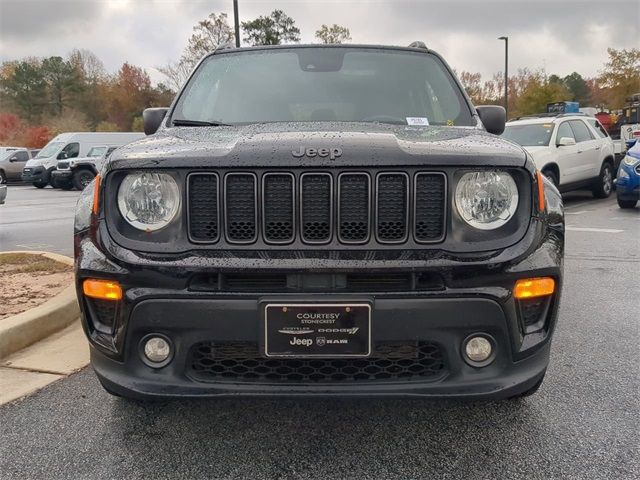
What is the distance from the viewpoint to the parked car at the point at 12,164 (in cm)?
2775

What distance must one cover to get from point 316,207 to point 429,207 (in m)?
0.42

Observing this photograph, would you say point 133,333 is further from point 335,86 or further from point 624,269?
point 624,269

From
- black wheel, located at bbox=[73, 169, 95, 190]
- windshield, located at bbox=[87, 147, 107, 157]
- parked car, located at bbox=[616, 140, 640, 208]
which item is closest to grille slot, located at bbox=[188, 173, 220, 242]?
parked car, located at bbox=[616, 140, 640, 208]

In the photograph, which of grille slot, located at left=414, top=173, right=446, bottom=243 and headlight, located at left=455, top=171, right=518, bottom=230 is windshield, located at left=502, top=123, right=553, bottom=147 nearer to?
headlight, located at left=455, top=171, right=518, bottom=230

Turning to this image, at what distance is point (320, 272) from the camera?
206cm

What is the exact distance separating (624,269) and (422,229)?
15.7 ft

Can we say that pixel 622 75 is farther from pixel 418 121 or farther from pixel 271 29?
pixel 418 121

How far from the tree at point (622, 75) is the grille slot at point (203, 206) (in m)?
40.4

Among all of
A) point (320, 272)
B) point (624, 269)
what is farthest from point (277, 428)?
point (624, 269)

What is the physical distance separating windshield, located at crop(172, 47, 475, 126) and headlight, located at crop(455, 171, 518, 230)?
1007mm

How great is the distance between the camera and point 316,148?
84.6 inches

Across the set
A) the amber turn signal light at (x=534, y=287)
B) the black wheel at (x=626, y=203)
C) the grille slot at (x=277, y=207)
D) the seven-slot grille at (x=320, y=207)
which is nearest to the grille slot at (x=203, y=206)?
the seven-slot grille at (x=320, y=207)

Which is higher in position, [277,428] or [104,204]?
[104,204]

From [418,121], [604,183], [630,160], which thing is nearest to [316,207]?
[418,121]
